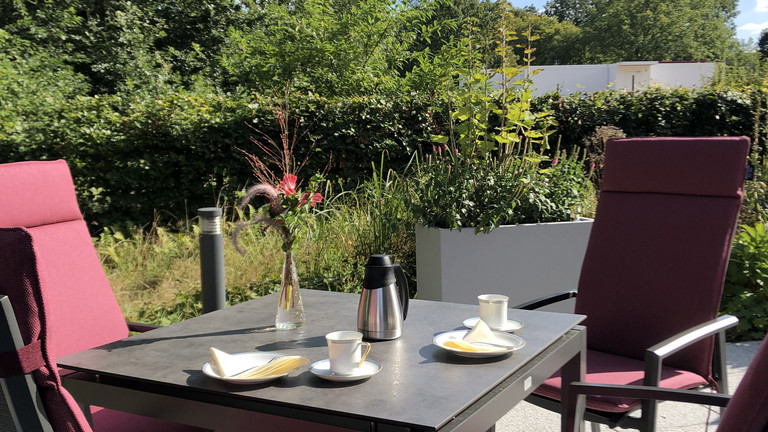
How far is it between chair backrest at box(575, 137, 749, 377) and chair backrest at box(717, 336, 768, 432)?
4.72 ft

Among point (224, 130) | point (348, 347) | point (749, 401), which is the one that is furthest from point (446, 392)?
point (224, 130)

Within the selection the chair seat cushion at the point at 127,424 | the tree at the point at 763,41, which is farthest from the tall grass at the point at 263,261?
the tree at the point at 763,41

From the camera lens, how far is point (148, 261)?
5.33 metres

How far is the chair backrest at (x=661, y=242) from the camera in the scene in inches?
91.7

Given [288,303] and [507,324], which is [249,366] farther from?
[507,324]

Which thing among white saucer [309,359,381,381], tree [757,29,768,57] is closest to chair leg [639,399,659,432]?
white saucer [309,359,381,381]

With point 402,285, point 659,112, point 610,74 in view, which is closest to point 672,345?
point 402,285

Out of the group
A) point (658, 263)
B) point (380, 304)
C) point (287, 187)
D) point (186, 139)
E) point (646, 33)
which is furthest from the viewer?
point (646, 33)

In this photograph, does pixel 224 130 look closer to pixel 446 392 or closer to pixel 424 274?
pixel 424 274

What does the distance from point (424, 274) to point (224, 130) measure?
366 cm

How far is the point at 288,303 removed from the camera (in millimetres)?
1856

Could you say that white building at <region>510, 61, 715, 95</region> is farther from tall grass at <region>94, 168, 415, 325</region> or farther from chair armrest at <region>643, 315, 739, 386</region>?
chair armrest at <region>643, 315, 739, 386</region>

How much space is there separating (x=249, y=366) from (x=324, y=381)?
0.67ft

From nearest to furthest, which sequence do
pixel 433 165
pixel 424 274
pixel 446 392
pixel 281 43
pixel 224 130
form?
pixel 446 392
pixel 424 274
pixel 433 165
pixel 224 130
pixel 281 43
